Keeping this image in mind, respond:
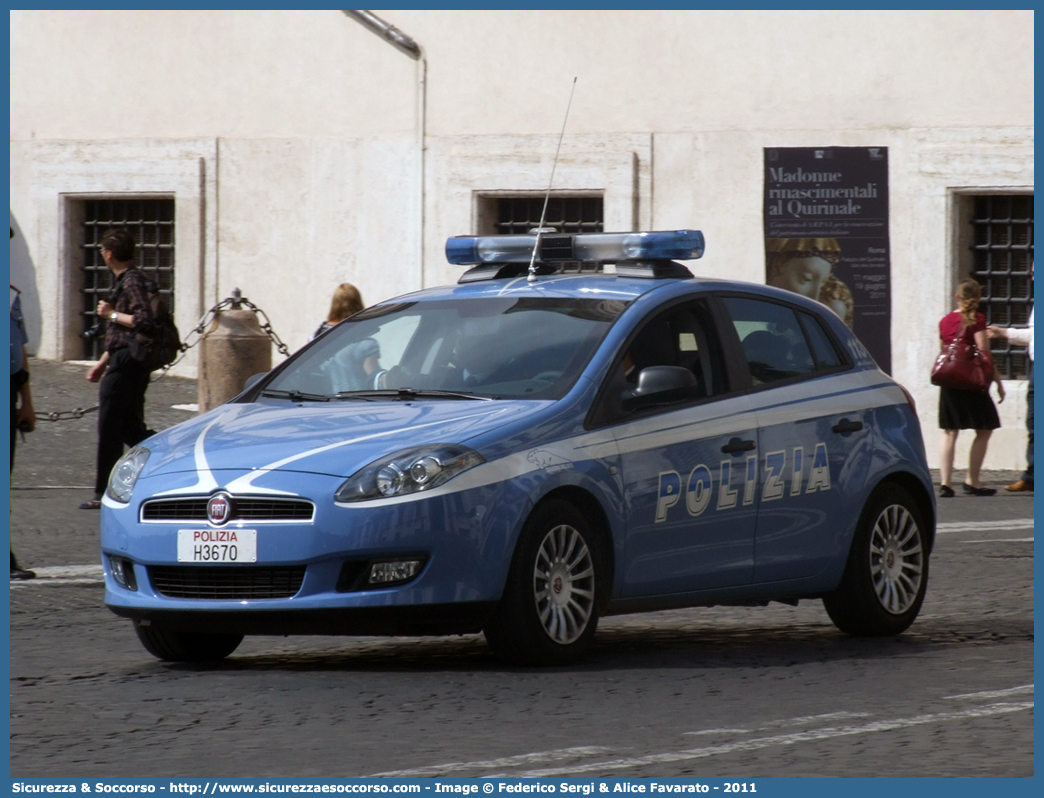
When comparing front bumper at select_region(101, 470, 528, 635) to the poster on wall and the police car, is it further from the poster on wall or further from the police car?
the poster on wall

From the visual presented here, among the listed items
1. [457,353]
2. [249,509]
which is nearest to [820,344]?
[457,353]

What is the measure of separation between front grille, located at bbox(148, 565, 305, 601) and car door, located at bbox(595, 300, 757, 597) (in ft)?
4.47

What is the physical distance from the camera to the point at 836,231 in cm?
2061

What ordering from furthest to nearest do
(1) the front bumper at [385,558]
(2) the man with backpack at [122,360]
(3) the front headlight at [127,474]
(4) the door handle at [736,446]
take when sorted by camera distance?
1. (2) the man with backpack at [122,360]
2. (4) the door handle at [736,446]
3. (3) the front headlight at [127,474]
4. (1) the front bumper at [385,558]

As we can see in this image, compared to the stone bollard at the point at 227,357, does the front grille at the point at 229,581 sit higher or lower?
lower

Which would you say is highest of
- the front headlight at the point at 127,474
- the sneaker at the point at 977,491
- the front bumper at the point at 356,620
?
the front headlight at the point at 127,474

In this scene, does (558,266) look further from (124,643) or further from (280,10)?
(280,10)

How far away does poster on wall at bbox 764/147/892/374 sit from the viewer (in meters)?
20.5

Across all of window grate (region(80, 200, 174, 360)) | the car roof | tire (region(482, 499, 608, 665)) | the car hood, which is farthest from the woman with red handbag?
the car hood

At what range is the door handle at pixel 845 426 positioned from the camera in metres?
9.04

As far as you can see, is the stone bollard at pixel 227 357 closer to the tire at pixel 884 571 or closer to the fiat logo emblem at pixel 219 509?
the tire at pixel 884 571

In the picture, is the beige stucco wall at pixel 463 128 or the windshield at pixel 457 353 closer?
the windshield at pixel 457 353

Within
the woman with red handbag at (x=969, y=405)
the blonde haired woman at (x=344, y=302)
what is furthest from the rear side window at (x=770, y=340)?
the woman with red handbag at (x=969, y=405)

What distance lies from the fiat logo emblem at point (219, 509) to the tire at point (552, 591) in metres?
1.05
